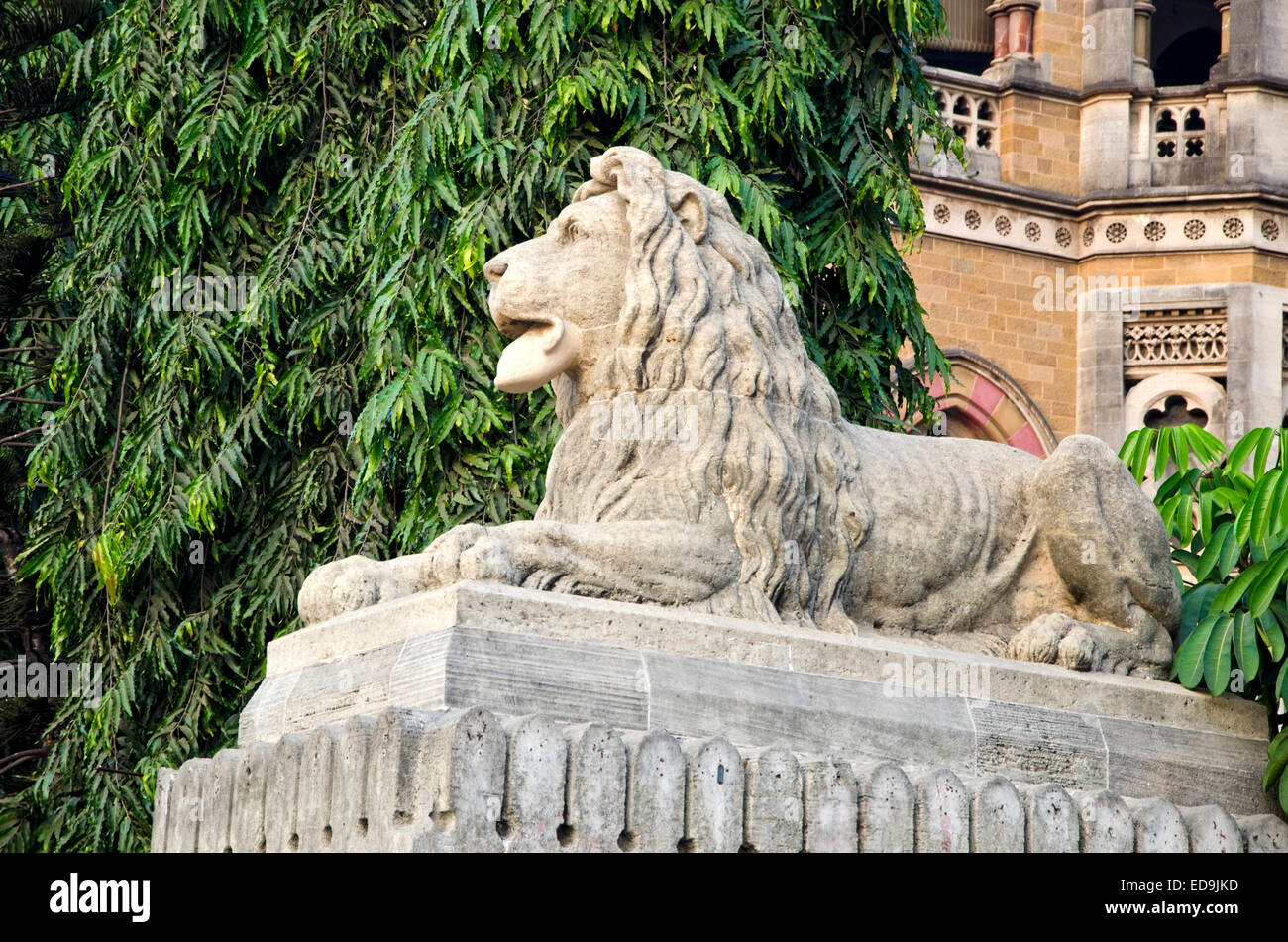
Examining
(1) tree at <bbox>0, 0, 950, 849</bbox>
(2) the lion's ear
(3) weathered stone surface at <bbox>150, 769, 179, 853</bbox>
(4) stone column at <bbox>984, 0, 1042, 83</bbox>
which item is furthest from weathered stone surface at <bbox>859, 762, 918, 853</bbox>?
(4) stone column at <bbox>984, 0, 1042, 83</bbox>

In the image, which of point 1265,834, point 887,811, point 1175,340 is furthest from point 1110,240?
point 887,811

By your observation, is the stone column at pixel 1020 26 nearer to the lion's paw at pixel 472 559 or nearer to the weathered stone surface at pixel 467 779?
the lion's paw at pixel 472 559

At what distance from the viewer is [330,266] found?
10.2 m

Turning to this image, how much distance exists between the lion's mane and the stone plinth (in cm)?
24

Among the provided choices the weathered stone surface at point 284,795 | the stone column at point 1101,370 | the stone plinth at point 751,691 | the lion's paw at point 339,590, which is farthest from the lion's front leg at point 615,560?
the stone column at point 1101,370

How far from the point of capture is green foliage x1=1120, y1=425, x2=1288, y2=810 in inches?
256

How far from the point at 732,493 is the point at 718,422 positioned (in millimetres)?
203

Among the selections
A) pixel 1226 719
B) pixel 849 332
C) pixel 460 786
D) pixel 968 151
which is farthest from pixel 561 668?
pixel 968 151

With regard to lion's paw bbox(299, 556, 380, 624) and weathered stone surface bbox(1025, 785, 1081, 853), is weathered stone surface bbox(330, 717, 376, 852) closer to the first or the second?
lion's paw bbox(299, 556, 380, 624)

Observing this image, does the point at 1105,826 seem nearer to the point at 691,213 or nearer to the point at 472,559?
the point at 472,559

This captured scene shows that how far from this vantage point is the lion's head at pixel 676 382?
586 cm

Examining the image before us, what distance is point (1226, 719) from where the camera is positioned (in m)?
6.53

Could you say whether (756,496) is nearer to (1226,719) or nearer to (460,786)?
(460,786)

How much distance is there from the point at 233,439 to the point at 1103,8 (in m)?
10.2
